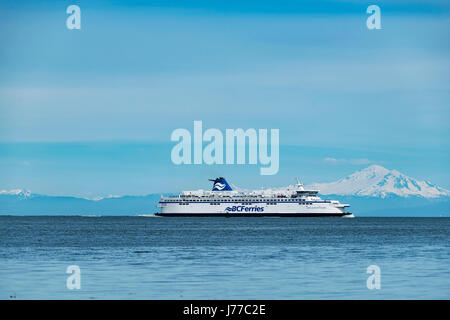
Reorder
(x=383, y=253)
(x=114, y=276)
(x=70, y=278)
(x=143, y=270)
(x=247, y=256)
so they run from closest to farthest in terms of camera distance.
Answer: (x=70, y=278)
(x=114, y=276)
(x=143, y=270)
(x=247, y=256)
(x=383, y=253)

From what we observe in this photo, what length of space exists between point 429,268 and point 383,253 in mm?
15721

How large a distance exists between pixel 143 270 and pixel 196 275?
469 centimetres

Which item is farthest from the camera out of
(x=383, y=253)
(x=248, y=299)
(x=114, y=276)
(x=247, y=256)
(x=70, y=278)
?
(x=383, y=253)

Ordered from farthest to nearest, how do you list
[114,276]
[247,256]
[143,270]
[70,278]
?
[247,256]
[143,270]
[114,276]
[70,278]

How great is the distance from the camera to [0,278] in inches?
1673
